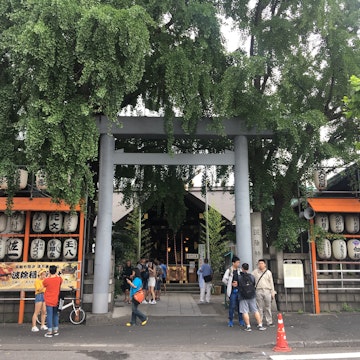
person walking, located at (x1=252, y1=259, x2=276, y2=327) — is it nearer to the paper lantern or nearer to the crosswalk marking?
the crosswalk marking

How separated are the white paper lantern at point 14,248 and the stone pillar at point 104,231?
219 centimetres

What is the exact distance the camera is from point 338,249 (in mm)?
12031

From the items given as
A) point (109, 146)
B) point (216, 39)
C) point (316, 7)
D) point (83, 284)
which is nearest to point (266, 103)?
point (216, 39)

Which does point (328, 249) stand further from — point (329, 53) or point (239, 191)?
point (329, 53)

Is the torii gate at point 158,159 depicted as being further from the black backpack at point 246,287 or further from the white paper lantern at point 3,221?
the white paper lantern at point 3,221

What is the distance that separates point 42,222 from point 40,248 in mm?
735

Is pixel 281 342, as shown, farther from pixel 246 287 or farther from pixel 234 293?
pixel 234 293

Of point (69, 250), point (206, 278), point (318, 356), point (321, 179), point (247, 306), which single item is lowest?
point (318, 356)

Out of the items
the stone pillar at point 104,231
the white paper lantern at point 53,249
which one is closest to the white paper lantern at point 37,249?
the white paper lantern at point 53,249

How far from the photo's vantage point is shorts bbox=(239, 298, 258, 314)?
9.65m

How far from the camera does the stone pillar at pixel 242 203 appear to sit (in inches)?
442

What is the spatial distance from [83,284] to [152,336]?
3.08 meters

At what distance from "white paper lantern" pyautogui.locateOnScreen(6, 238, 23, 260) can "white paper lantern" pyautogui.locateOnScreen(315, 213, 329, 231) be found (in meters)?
8.79

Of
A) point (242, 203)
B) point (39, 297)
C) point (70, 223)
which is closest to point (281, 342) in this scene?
point (242, 203)
